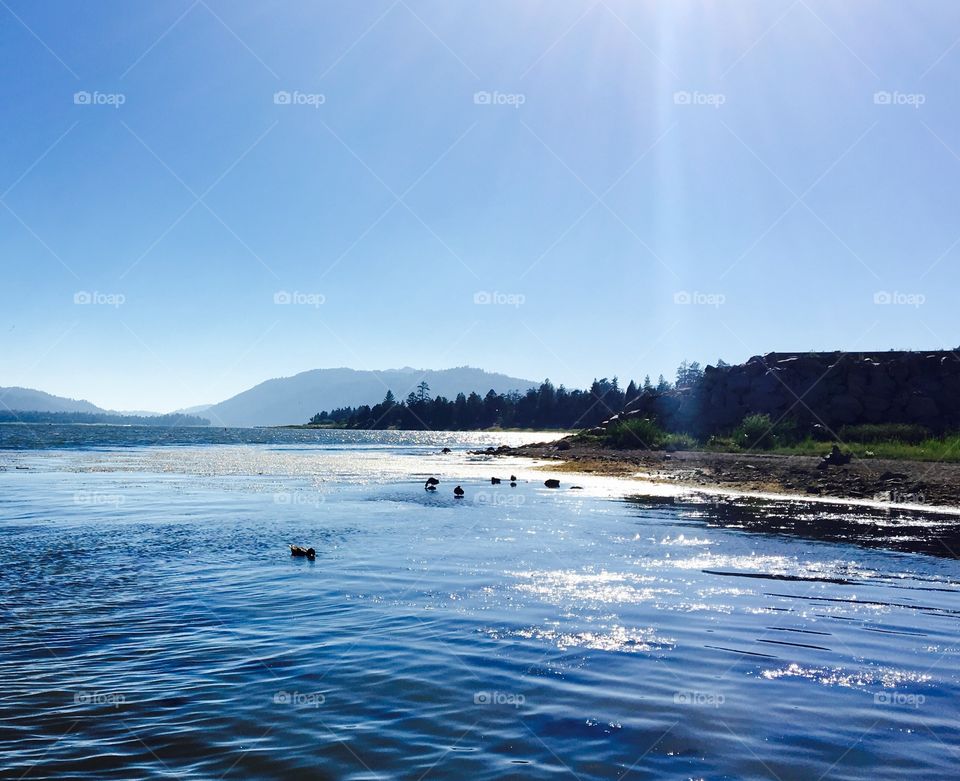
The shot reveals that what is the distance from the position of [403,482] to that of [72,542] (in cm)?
2786

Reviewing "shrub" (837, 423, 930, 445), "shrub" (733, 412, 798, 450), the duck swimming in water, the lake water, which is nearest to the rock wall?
"shrub" (733, 412, 798, 450)

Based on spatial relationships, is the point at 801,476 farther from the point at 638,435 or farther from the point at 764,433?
the point at 638,435

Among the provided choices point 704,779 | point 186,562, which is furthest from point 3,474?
point 704,779

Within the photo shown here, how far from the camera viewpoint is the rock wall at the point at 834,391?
58.5 metres

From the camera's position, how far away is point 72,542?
70.4ft

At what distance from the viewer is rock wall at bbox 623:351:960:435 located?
58.5m

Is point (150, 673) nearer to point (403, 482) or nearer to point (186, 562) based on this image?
point (186, 562)

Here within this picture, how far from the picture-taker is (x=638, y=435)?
7825 cm

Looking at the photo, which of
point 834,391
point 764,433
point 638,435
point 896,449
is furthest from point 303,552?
point 638,435

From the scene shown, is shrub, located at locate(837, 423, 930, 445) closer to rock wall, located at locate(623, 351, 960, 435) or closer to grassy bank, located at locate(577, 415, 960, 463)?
grassy bank, located at locate(577, 415, 960, 463)

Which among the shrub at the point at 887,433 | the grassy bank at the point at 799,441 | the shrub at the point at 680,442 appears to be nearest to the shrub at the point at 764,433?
the grassy bank at the point at 799,441

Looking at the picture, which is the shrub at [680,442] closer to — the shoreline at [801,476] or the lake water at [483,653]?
the shoreline at [801,476]

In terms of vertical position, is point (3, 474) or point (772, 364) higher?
point (772, 364)

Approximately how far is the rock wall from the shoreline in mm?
12247
